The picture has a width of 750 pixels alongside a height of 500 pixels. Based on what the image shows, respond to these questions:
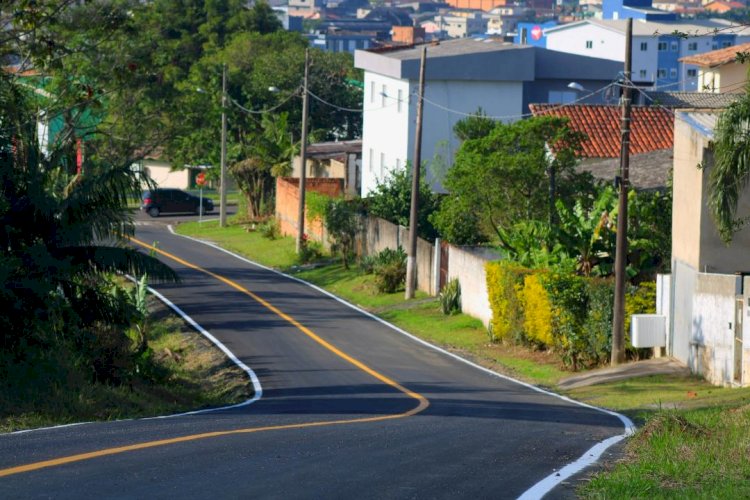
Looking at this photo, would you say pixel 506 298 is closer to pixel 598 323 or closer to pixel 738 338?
pixel 598 323

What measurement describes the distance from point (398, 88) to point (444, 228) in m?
16.1

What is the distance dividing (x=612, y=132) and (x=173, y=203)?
106 ft

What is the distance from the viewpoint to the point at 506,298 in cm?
3112

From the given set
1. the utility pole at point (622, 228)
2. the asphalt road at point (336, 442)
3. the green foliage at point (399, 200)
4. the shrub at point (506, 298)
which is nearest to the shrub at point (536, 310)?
the shrub at point (506, 298)

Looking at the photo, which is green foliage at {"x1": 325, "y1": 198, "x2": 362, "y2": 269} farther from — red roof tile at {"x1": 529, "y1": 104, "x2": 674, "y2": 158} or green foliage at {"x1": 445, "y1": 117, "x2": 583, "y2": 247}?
green foliage at {"x1": 445, "y1": 117, "x2": 583, "y2": 247}

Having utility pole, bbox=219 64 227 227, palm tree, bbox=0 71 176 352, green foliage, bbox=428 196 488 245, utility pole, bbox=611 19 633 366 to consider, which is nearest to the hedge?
utility pole, bbox=611 19 633 366

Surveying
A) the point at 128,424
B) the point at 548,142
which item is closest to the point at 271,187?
the point at 548,142

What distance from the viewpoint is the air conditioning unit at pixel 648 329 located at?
26.2 metres

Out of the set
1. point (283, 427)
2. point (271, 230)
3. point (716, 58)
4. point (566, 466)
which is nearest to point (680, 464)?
point (566, 466)

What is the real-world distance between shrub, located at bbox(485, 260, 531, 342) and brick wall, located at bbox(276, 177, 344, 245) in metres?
19.6

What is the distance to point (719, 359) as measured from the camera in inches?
936

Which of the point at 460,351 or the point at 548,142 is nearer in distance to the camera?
the point at 460,351

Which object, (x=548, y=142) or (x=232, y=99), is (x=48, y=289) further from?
(x=232, y=99)

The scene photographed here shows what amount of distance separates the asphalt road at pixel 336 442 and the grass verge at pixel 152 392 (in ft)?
3.03
